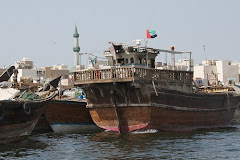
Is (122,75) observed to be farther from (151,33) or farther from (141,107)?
(151,33)

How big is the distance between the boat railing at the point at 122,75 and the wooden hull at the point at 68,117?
2634mm

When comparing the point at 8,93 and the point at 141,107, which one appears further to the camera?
the point at 141,107

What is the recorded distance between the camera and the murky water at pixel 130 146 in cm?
1955

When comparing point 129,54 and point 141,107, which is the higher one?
point 129,54

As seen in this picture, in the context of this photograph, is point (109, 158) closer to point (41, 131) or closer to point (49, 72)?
point (41, 131)

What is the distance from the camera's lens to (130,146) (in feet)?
71.8

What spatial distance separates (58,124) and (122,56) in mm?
6375

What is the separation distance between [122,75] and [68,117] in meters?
6.17

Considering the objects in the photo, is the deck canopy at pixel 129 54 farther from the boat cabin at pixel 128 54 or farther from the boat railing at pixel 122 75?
the boat railing at pixel 122 75

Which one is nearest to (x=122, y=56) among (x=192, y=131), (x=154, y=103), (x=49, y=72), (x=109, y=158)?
(x=154, y=103)

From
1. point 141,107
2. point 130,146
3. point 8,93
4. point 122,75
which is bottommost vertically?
point 130,146

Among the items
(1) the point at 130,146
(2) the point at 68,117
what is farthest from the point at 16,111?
(2) the point at 68,117

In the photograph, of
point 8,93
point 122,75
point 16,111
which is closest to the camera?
point 16,111

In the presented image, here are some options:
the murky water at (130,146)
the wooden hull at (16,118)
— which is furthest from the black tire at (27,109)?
the murky water at (130,146)
